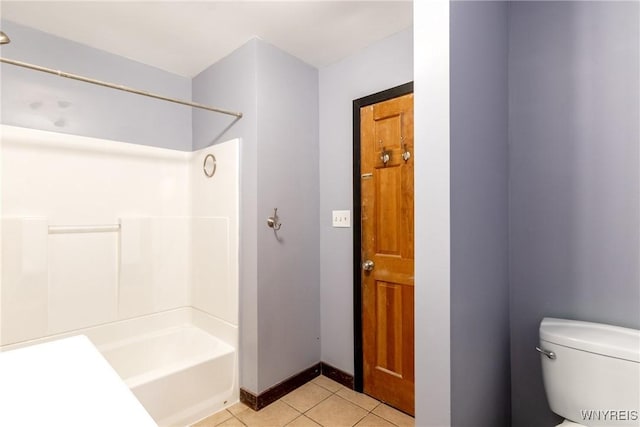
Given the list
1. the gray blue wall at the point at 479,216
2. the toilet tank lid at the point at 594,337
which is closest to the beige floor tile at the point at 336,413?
the gray blue wall at the point at 479,216

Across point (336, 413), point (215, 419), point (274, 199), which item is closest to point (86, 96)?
point (274, 199)

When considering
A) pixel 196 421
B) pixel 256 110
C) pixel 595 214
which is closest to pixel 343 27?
pixel 256 110

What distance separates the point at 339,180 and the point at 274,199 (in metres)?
0.51

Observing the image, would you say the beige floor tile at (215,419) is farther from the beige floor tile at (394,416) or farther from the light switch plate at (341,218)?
the light switch plate at (341,218)

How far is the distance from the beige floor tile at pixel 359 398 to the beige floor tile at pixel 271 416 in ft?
1.21

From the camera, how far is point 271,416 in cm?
189

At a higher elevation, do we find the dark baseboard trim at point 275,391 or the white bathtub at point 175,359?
the white bathtub at point 175,359

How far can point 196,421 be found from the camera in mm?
1852

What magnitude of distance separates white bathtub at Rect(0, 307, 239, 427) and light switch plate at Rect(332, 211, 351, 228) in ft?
3.40

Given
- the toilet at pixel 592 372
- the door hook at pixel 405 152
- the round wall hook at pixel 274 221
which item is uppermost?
the door hook at pixel 405 152

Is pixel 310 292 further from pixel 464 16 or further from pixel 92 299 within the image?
pixel 464 16

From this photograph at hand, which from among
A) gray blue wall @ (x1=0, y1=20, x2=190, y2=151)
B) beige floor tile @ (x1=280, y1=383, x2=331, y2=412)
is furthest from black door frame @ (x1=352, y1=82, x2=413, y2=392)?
gray blue wall @ (x1=0, y1=20, x2=190, y2=151)

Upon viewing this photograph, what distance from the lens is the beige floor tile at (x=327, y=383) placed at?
2195mm

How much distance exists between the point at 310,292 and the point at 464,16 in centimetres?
190
